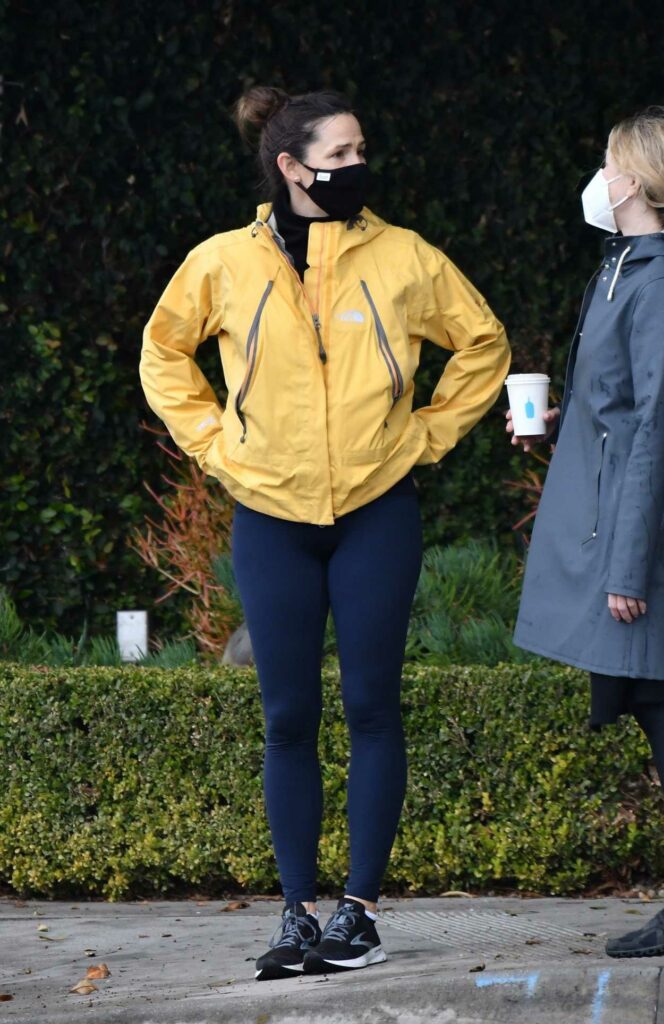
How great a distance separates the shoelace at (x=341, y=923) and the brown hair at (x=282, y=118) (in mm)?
1734

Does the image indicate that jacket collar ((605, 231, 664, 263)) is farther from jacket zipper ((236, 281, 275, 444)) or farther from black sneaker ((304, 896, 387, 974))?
black sneaker ((304, 896, 387, 974))

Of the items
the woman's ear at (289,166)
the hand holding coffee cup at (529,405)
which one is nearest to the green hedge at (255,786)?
the hand holding coffee cup at (529,405)

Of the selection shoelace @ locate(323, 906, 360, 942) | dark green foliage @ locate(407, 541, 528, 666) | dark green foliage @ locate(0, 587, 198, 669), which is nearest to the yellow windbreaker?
shoelace @ locate(323, 906, 360, 942)

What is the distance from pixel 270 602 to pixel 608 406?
2.96 ft

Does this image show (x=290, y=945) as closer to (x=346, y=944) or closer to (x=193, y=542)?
(x=346, y=944)

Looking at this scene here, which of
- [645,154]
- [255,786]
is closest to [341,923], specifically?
[255,786]

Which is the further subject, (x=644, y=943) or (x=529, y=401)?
(x=529, y=401)

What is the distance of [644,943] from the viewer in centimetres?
331

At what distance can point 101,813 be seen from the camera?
5.10 m

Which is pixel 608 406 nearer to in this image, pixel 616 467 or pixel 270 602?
pixel 616 467

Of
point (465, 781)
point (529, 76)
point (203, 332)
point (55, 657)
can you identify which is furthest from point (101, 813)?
point (529, 76)

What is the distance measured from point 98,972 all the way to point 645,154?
245 centimetres

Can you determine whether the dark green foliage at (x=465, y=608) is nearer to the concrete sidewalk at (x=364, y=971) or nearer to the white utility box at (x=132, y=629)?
the concrete sidewalk at (x=364, y=971)

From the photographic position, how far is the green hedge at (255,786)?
182 inches
